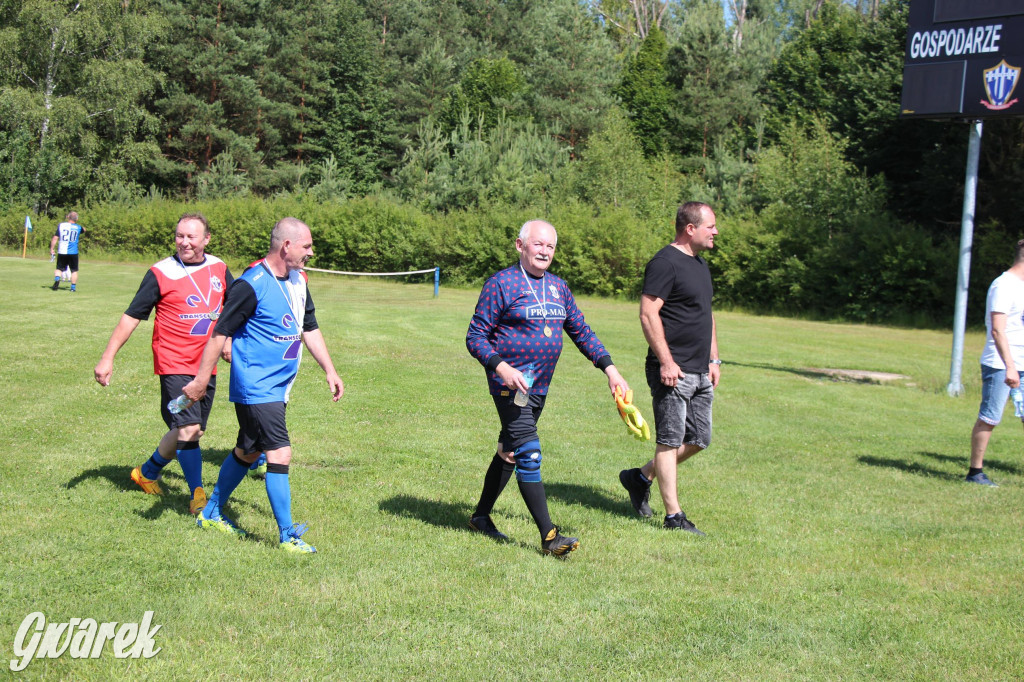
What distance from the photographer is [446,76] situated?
2484 inches

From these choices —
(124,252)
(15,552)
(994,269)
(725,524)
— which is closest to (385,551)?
(15,552)

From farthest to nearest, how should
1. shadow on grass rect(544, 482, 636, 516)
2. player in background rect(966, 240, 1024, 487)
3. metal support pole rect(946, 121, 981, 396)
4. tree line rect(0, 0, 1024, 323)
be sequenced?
tree line rect(0, 0, 1024, 323)
metal support pole rect(946, 121, 981, 396)
player in background rect(966, 240, 1024, 487)
shadow on grass rect(544, 482, 636, 516)

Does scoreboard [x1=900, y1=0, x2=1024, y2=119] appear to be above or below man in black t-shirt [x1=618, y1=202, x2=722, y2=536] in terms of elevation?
above

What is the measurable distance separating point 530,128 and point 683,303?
43.8 m

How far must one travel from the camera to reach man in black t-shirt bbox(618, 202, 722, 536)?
6.16 metres

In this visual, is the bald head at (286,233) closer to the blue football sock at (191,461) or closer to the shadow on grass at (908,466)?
the blue football sock at (191,461)

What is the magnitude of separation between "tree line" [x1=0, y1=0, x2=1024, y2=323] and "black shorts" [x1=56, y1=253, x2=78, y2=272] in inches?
719

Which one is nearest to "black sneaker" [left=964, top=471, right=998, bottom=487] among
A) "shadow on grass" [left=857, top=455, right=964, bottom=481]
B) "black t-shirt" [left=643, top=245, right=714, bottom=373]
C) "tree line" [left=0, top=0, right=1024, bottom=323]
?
"shadow on grass" [left=857, top=455, right=964, bottom=481]

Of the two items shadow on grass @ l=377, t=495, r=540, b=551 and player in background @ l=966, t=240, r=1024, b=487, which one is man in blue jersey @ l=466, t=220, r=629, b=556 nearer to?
→ shadow on grass @ l=377, t=495, r=540, b=551

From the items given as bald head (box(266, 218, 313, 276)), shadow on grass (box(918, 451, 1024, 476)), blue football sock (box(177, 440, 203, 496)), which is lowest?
shadow on grass (box(918, 451, 1024, 476))

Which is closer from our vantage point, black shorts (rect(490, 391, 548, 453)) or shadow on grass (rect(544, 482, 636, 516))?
black shorts (rect(490, 391, 548, 453))

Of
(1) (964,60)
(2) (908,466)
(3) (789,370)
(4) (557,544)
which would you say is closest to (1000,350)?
(2) (908,466)

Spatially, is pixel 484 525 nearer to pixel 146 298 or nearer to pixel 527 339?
pixel 527 339

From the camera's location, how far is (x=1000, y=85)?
1412cm
